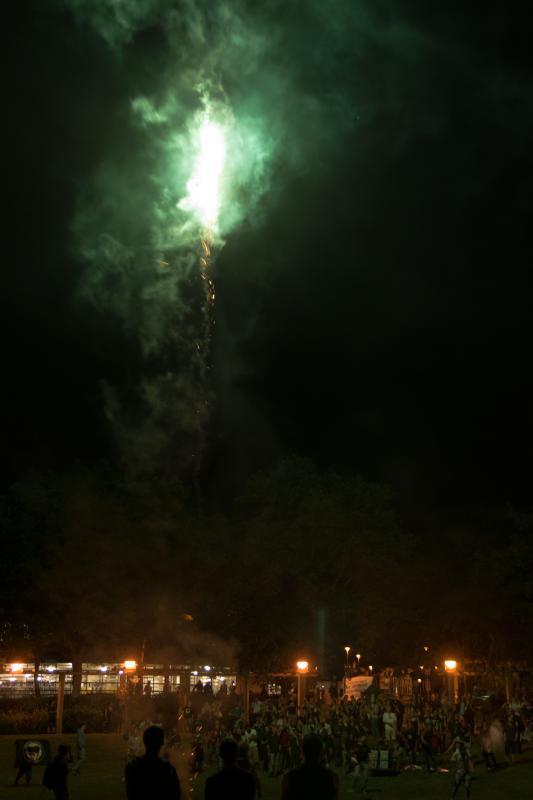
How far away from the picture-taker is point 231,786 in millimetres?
5766

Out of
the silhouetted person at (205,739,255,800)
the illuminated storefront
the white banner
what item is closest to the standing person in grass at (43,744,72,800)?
the silhouetted person at (205,739,255,800)

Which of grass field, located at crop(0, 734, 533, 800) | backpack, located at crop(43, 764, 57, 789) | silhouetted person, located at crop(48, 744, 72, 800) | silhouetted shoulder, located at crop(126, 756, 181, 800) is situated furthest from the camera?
grass field, located at crop(0, 734, 533, 800)

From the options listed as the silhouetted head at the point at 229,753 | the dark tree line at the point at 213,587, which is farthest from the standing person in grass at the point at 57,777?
the dark tree line at the point at 213,587

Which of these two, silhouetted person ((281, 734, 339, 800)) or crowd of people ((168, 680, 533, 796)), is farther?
crowd of people ((168, 680, 533, 796))

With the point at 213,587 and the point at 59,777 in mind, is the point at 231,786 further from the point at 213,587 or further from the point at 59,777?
the point at 213,587

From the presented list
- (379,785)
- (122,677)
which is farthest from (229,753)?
(122,677)

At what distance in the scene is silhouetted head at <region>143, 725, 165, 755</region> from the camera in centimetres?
600

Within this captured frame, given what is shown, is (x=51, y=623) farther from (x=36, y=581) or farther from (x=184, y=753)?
(x=184, y=753)

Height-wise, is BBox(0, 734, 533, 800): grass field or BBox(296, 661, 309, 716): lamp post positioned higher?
BBox(296, 661, 309, 716): lamp post

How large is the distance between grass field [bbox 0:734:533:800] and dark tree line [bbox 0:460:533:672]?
14502 mm

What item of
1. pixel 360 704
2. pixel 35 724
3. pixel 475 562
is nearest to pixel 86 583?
pixel 35 724

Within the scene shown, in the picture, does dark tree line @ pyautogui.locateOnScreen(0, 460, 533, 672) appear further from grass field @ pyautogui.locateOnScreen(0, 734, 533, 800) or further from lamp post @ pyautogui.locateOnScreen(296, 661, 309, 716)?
grass field @ pyautogui.locateOnScreen(0, 734, 533, 800)

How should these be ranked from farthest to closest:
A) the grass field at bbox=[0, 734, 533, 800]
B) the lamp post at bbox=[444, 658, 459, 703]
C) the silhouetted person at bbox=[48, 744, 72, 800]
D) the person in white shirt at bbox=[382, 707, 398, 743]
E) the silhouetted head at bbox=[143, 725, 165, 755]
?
the lamp post at bbox=[444, 658, 459, 703] < the person in white shirt at bbox=[382, 707, 398, 743] < the grass field at bbox=[0, 734, 533, 800] < the silhouetted person at bbox=[48, 744, 72, 800] < the silhouetted head at bbox=[143, 725, 165, 755]

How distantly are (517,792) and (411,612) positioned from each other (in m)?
31.4
